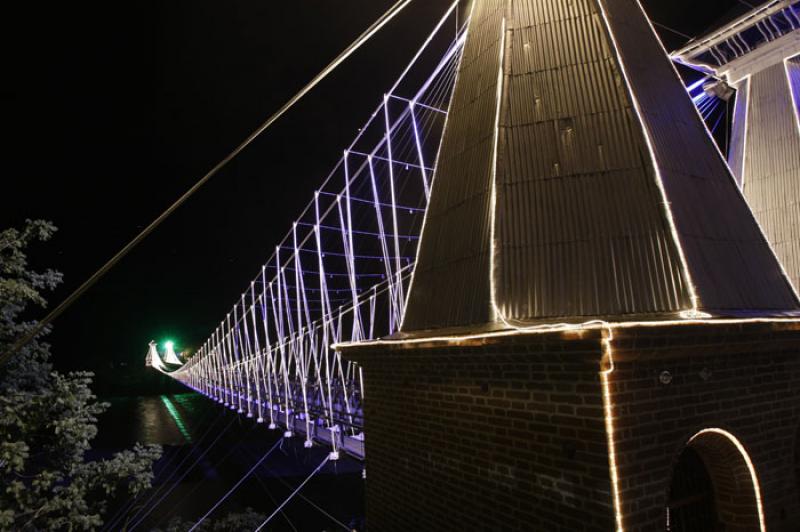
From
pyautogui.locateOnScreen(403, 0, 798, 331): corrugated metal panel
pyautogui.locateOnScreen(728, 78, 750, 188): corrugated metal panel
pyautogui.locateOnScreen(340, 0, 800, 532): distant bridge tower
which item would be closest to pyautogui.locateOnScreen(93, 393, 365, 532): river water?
pyautogui.locateOnScreen(340, 0, 800, 532): distant bridge tower

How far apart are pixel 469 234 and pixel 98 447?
4139 centimetres

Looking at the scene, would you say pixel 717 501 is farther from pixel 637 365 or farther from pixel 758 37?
pixel 758 37

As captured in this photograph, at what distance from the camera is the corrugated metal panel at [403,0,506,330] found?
4.38m

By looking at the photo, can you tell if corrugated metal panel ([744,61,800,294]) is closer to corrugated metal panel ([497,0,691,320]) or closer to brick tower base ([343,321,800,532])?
brick tower base ([343,321,800,532])

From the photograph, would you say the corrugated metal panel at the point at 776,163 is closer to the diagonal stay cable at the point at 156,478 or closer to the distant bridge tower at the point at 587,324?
the distant bridge tower at the point at 587,324

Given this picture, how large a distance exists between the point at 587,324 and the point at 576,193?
4.51 ft

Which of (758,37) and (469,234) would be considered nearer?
(469,234)

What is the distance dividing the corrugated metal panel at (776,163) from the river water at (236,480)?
8.35 m

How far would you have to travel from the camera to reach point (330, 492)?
21797 mm

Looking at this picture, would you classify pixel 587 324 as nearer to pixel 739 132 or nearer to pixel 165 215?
pixel 165 215

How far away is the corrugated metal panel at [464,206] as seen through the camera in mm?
4379

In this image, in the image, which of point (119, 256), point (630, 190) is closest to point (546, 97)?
point (630, 190)

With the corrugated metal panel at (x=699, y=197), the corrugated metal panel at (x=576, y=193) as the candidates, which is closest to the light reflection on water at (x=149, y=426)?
the corrugated metal panel at (x=576, y=193)

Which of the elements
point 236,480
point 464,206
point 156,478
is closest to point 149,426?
point 236,480
